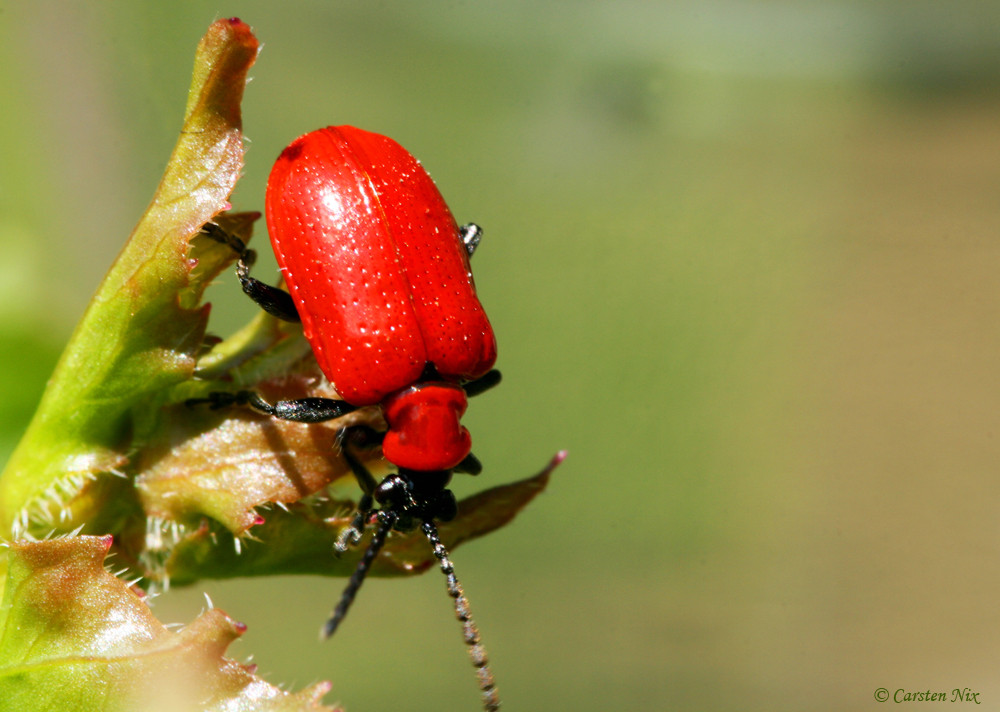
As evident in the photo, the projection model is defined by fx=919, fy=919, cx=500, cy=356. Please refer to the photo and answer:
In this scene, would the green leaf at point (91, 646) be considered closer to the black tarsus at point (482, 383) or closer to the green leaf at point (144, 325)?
the green leaf at point (144, 325)

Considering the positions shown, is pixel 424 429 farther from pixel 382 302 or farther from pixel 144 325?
pixel 144 325

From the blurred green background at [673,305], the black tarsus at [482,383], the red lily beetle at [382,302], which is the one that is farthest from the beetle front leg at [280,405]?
the blurred green background at [673,305]

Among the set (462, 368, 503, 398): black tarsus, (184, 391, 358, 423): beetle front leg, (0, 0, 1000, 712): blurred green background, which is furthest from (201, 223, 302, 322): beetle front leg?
(0, 0, 1000, 712): blurred green background

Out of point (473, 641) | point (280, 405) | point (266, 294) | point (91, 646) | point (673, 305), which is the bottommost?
point (473, 641)

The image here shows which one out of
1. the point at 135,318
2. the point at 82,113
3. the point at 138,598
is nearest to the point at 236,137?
the point at 135,318

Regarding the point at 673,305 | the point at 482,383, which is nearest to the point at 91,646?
the point at 482,383

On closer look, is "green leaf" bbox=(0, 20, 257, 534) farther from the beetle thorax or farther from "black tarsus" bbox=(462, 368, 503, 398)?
"black tarsus" bbox=(462, 368, 503, 398)

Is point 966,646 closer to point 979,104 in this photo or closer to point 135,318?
point 979,104
